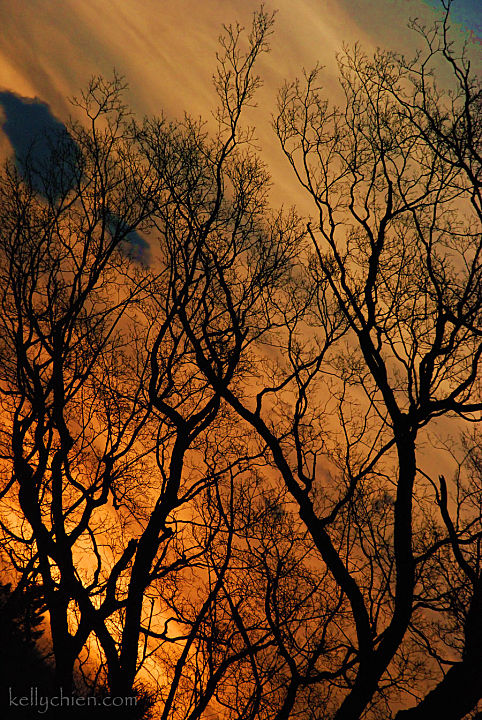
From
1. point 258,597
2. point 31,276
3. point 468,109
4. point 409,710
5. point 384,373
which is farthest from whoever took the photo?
point 258,597

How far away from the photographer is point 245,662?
9.82 metres

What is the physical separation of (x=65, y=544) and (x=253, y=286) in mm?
6222

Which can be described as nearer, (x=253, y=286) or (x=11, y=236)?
(x=11, y=236)

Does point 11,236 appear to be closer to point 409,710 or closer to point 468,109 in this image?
point 468,109

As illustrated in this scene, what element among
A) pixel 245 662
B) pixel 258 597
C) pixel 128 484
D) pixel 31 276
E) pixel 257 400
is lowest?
pixel 245 662

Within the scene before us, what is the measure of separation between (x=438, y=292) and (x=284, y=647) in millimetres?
6694

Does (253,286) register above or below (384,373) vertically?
above

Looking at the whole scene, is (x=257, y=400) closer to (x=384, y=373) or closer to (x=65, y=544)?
(x=384, y=373)

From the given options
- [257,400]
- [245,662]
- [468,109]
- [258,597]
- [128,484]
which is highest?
[468,109]

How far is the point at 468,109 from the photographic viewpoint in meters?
7.47

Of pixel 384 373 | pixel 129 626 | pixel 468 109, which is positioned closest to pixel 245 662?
pixel 129 626

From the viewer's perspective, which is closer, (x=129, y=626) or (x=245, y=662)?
(x=129, y=626)

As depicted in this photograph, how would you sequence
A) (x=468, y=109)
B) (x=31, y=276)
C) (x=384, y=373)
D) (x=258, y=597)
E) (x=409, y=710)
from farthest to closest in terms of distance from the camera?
(x=258, y=597), (x=31, y=276), (x=384, y=373), (x=468, y=109), (x=409, y=710)

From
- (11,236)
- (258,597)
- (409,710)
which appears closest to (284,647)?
(258,597)
